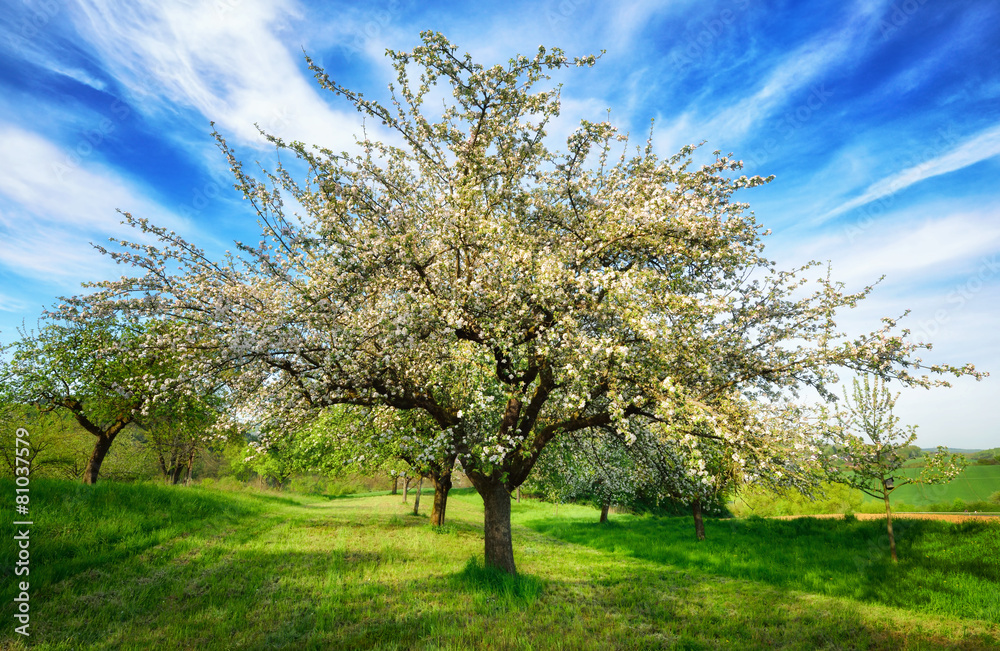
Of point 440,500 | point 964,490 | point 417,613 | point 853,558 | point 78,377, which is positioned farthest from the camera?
point 964,490

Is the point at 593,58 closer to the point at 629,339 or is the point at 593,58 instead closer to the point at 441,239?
the point at 441,239

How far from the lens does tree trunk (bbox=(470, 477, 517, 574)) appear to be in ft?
42.5

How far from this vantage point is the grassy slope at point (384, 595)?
27.3 ft

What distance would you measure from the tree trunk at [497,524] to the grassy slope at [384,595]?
89 cm

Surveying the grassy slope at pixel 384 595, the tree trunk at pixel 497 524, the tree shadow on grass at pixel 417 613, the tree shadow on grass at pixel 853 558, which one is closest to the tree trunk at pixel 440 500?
the grassy slope at pixel 384 595

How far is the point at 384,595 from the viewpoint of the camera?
1083cm

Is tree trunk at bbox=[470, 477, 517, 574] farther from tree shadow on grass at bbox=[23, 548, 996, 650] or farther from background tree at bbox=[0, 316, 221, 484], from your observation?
background tree at bbox=[0, 316, 221, 484]

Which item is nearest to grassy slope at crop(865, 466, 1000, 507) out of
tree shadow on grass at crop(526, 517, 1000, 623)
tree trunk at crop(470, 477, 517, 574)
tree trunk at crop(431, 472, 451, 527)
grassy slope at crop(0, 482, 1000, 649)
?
tree shadow on grass at crop(526, 517, 1000, 623)

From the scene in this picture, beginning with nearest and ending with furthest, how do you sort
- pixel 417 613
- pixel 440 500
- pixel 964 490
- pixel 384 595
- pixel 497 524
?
pixel 417 613 → pixel 384 595 → pixel 497 524 → pixel 440 500 → pixel 964 490

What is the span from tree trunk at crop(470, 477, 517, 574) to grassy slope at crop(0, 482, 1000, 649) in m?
0.89

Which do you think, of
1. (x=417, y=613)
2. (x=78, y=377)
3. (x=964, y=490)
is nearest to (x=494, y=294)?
(x=417, y=613)

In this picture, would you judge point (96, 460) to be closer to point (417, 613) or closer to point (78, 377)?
point (78, 377)

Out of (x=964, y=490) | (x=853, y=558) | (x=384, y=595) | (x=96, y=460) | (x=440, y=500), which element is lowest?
(x=964, y=490)

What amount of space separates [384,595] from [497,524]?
3.76 meters
